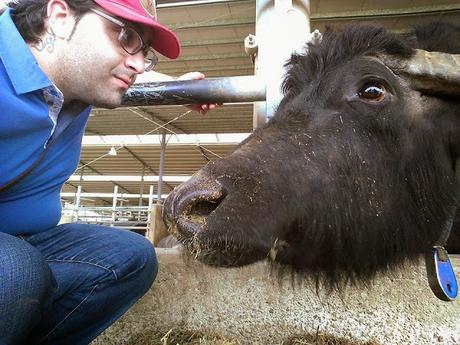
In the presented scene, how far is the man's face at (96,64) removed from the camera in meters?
1.93

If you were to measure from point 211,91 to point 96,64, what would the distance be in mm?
885

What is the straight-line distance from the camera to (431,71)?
2.13 meters

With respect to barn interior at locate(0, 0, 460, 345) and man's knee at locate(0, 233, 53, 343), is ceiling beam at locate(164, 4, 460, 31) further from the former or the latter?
man's knee at locate(0, 233, 53, 343)

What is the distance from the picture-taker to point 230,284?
9.11ft

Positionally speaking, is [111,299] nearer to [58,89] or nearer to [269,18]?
[58,89]

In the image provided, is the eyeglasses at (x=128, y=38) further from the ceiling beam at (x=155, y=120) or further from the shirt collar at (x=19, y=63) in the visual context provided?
the ceiling beam at (x=155, y=120)

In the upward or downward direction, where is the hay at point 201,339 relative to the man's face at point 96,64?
downward

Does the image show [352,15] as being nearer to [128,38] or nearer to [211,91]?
[211,91]

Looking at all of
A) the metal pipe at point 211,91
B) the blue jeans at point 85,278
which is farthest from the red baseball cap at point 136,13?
the blue jeans at point 85,278

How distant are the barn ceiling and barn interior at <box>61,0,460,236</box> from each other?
0.01 m

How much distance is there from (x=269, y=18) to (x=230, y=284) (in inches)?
68.9

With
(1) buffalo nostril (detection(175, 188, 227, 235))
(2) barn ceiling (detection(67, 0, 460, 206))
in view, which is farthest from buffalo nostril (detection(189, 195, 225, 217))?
(2) barn ceiling (detection(67, 0, 460, 206))

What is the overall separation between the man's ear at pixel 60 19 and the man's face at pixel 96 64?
0.04 meters

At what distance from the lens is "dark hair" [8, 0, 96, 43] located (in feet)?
6.23
